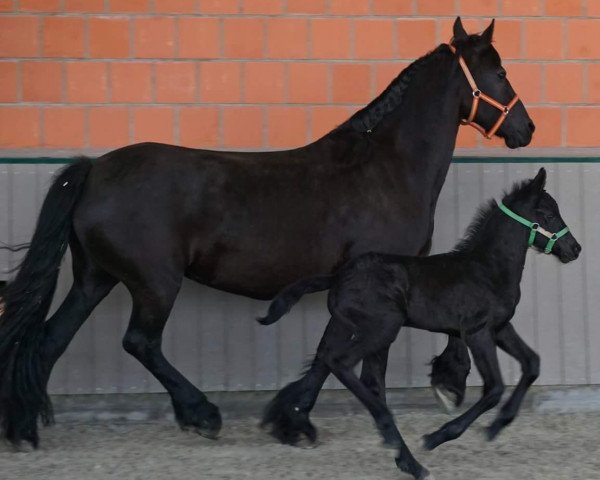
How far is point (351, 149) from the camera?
18.9ft

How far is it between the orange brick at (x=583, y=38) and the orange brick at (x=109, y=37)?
8.80 ft

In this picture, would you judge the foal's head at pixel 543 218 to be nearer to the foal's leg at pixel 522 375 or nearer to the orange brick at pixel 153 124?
the foal's leg at pixel 522 375

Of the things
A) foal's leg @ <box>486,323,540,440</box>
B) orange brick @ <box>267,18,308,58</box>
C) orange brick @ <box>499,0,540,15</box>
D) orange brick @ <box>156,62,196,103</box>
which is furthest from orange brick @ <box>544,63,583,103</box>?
orange brick @ <box>156,62,196,103</box>

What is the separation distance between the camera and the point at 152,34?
639 cm

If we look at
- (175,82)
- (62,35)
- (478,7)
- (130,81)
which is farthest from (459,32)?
(62,35)

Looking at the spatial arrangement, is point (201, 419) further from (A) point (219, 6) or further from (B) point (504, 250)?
(A) point (219, 6)

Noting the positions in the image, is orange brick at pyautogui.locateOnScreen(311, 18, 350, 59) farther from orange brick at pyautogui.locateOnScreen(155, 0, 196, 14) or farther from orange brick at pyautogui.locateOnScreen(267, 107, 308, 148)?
orange brick at pyautogui.locateOnScreen(155, 0, 196, 14)

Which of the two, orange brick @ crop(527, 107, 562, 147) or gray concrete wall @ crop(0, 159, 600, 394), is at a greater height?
orange brick @ crop(527, 107, 562, 147)

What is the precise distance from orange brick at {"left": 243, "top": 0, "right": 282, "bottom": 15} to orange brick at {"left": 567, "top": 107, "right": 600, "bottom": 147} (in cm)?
188

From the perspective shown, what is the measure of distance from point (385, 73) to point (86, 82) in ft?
5.84

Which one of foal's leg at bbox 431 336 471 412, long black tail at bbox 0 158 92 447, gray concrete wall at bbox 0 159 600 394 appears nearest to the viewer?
long black tail at bbox 0 158 92 447

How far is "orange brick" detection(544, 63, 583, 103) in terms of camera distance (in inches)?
260

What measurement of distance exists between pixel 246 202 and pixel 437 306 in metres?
1.18

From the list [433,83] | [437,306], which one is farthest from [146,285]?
[433,83]
